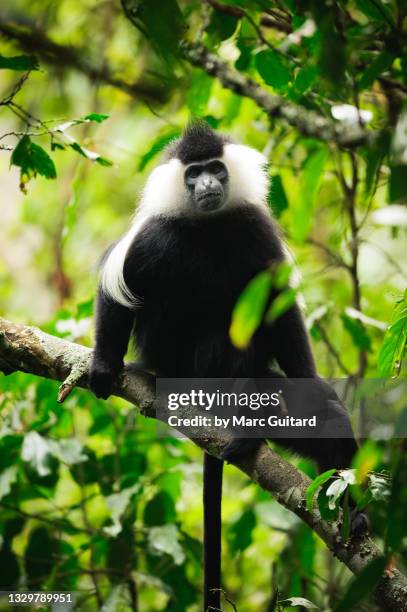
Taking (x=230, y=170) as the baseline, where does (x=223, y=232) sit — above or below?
below

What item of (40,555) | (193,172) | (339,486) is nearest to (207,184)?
(193,172)

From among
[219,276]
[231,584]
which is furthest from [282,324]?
[231,584]

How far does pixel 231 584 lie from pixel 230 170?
3.11 meters

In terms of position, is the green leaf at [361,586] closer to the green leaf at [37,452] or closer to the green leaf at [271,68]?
the green leaf at [271,68]

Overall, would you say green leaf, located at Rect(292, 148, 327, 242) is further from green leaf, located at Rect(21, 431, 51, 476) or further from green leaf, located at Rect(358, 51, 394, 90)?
green leaf, located at Rect(21, 431, 51, 476)

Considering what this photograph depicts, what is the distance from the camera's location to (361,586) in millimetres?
955

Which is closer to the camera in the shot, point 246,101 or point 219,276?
point 219,276

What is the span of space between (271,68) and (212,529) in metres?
1.86

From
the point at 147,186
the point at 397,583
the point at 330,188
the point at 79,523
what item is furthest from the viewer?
the point at 330,188

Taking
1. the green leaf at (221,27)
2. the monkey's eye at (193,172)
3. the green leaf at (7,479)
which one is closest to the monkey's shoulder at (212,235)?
the monkey's eye at (193,172)

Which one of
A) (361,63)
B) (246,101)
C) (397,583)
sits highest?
(246,101)

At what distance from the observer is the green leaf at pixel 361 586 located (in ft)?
3.09

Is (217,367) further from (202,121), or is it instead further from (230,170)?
(202,121)

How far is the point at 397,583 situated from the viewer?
6.04ft
